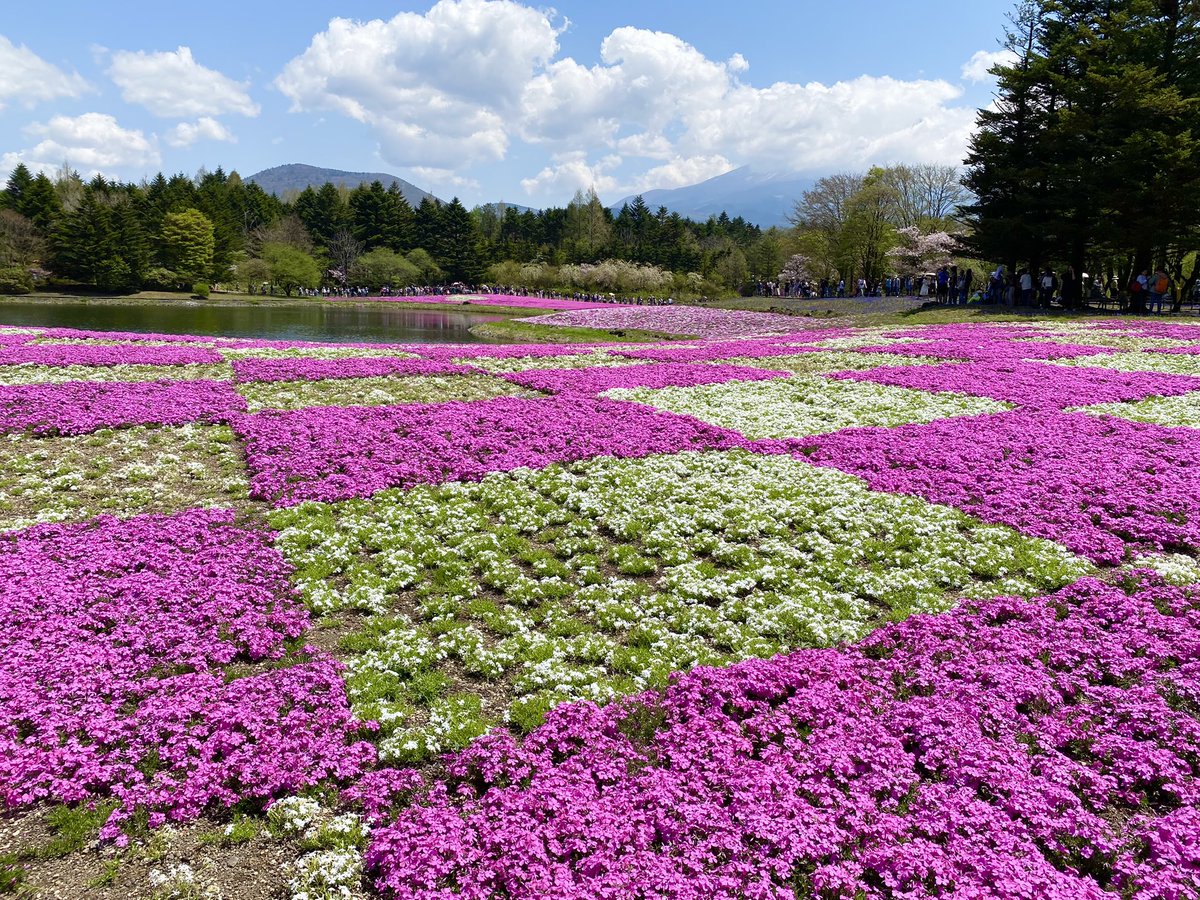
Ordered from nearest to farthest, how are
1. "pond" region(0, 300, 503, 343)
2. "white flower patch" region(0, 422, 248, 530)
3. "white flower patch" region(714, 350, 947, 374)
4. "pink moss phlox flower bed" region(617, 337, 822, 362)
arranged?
1. "white flower patch" region(0, 422, 248, 530)
2. "white flower patch" region(714, 350, 947, 374)
3. "pink moss phlox flower bed" region(617, 337, 822, 362)
4. "pond" region(0, 300, 503, 343)

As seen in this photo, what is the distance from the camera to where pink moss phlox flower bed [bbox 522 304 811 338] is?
61844mm

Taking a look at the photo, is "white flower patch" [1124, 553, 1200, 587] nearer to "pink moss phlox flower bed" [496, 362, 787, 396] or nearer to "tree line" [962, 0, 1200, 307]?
"pink moss phlox flower bed" [496, 362, 787, 396]

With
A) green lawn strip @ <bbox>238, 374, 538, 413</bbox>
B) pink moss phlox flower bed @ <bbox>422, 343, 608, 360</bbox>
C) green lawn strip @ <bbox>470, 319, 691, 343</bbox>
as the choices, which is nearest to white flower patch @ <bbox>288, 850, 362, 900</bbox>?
green lawn strip @ <bbox>238, 374, 538, 413</bbox>

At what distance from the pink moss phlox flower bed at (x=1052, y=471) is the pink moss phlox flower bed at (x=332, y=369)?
58.7 ft

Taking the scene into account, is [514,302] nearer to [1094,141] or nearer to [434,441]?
[1094,141]

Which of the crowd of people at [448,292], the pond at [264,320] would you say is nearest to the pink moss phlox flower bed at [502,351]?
the pond at [264,320]

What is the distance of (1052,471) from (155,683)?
18.7m

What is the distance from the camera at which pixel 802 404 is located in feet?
82.3

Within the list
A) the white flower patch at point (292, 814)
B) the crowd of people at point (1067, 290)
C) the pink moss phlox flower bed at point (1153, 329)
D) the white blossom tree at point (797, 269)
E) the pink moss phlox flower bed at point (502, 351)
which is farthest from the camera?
the white blossom tree at point (797, 269)

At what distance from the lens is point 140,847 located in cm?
656

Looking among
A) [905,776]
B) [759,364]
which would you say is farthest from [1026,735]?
[759,364]

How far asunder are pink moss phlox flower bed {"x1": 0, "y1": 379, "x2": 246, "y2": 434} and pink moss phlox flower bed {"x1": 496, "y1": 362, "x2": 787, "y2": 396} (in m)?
11.0

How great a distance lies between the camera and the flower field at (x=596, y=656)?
6.48 meters

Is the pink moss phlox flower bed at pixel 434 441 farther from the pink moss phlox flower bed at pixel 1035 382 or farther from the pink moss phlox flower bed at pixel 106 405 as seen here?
the pink moss phlox flower bed at pixel 1035 382
